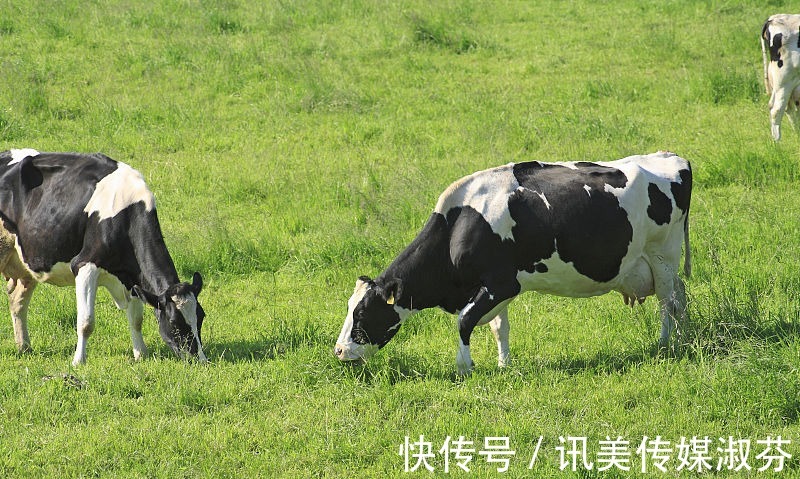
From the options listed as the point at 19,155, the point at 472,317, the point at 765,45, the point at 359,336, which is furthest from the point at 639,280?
the point at 765,45

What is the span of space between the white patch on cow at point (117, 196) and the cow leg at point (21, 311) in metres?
1.11

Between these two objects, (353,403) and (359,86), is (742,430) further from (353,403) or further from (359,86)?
(359,86)

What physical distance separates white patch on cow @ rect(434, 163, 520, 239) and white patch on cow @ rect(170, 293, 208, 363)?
2.14 metres

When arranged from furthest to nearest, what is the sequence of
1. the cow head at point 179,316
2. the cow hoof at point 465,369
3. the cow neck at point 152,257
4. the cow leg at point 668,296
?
1. the cow neck at point 152,257
2. the cow leg at point 668,296
3. the cow head at point 179,316
4. the cow hoof at point 465,369

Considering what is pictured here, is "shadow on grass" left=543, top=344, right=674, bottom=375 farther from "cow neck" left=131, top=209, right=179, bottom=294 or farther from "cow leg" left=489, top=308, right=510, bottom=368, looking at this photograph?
"cow neck" left=131, top=209, right=179, bottom=294

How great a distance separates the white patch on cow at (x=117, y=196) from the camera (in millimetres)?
9352

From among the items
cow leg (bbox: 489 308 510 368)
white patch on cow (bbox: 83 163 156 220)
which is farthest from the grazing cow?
white patch on cow (bbox: 83 163 156 220)

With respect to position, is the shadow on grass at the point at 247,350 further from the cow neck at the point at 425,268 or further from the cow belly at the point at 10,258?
the cow belly at the point at 10,258

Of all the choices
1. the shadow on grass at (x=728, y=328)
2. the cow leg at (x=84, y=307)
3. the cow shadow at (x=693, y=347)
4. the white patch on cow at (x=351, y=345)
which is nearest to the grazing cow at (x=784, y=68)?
the shadow on grass at (x=728, y=328)

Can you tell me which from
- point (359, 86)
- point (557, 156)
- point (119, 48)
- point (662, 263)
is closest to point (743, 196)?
point (557, 156)

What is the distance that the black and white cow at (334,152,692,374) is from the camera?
859 cm

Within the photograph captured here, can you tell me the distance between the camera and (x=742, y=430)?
744 cm

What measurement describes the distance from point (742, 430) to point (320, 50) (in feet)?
40.3

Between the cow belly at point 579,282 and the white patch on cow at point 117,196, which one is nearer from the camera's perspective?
the cow belly at point 579,282
